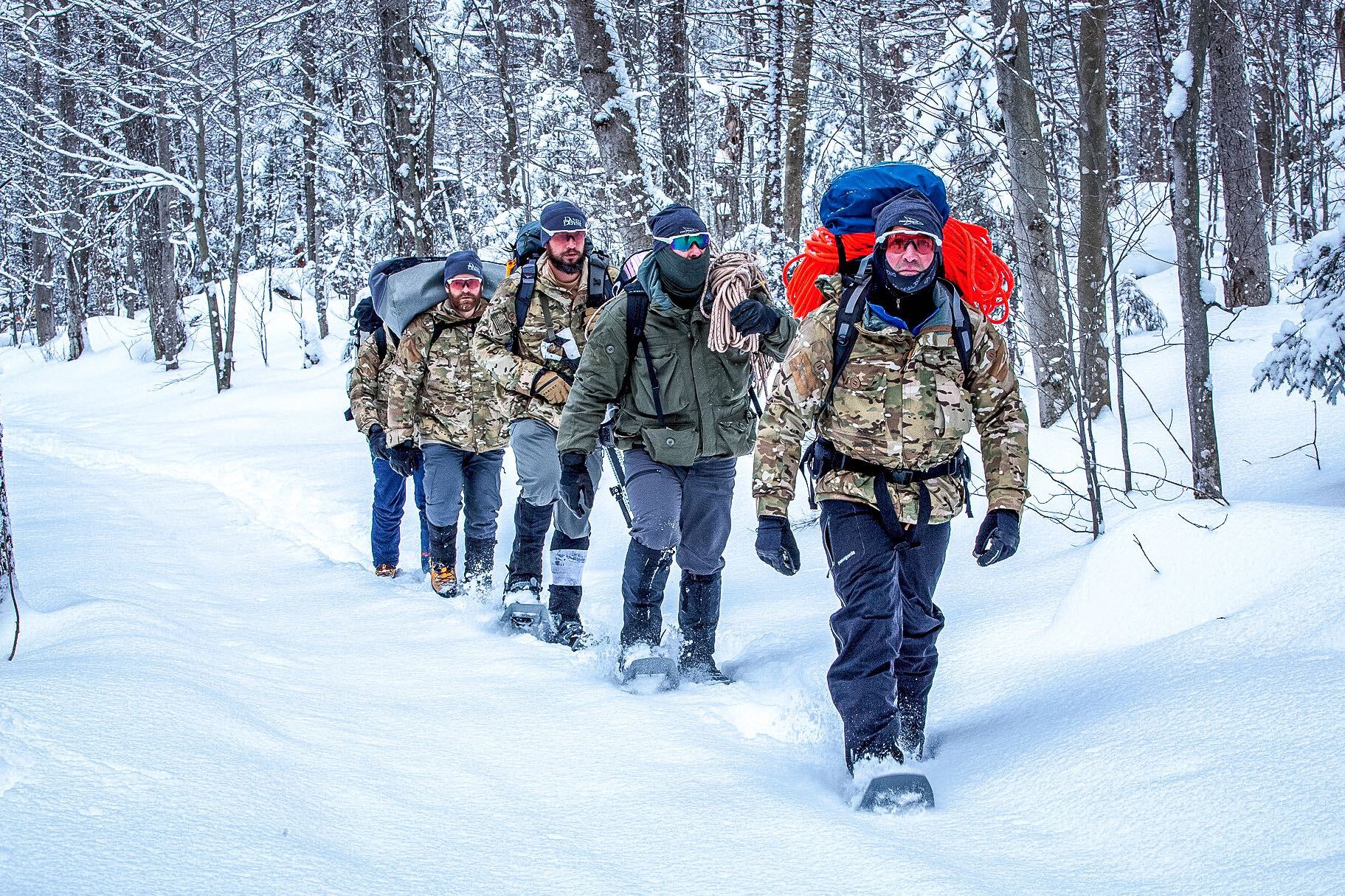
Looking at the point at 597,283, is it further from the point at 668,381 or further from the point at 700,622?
the point at 700,622

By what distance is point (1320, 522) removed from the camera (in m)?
3.91

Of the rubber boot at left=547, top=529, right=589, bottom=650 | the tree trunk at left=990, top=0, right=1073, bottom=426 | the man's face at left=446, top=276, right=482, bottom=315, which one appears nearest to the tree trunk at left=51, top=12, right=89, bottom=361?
the man's face at left=446, top=276, right=482, bottom=315

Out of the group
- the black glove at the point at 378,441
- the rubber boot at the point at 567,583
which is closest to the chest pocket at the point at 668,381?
the rubber boot at the point at 567,583

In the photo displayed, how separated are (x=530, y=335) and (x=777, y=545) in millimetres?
2598

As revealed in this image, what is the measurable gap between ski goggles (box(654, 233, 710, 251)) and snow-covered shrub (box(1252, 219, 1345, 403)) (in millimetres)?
3467

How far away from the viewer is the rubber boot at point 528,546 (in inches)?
216

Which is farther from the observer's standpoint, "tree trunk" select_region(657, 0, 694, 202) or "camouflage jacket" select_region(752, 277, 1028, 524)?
"tree trunk" select_region(657, 0, 694, 202)

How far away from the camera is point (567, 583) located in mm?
5020

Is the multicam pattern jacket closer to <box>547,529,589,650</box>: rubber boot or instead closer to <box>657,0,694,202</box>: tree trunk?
<box>547,529,589,650</box>: rubber boot

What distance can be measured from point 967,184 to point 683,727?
6.14 metres

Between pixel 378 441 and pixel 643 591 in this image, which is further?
pixel 378 441

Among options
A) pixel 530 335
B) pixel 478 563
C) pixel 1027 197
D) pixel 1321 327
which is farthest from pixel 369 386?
pixel 1321 327

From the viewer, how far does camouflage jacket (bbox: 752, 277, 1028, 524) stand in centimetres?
316

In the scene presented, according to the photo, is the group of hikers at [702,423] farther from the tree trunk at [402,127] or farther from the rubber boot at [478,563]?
the tree trunk at [402,127]
